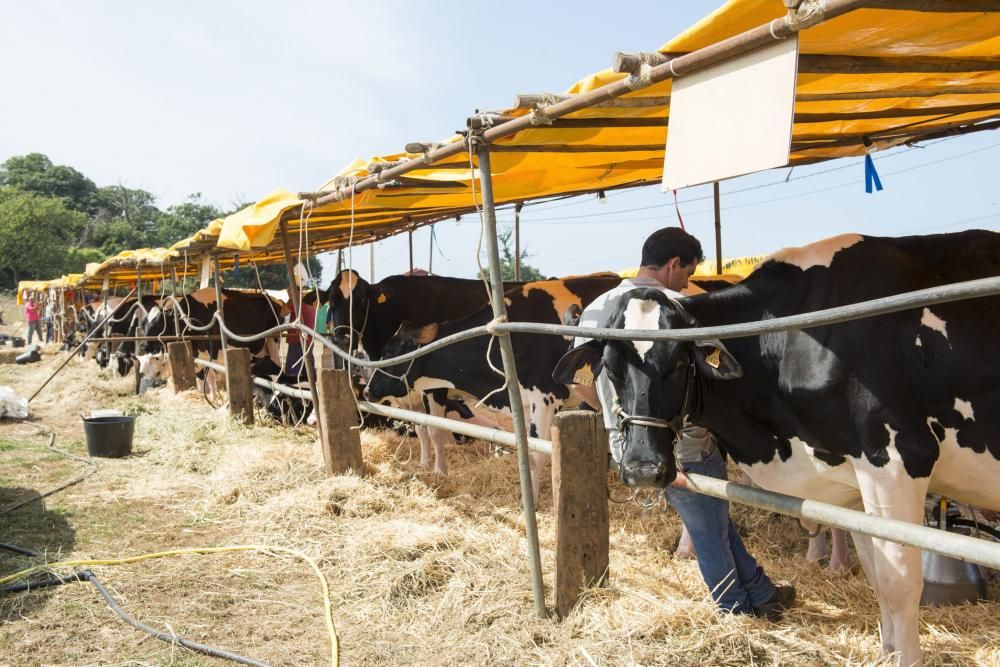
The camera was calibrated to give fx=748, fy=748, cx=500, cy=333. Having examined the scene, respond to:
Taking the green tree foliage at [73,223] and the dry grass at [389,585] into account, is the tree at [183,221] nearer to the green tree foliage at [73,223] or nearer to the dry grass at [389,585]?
the green tree foliage at [73,223]

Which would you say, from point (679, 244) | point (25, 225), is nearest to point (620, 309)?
point (679, 244)

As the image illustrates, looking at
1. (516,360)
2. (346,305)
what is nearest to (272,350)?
(346,305)

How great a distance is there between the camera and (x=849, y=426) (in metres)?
2.77

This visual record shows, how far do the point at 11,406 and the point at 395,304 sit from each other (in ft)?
20.3

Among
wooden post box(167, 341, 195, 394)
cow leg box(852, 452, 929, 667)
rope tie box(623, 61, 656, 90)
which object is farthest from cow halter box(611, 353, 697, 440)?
wooden post box(167, 341, 195, 394)

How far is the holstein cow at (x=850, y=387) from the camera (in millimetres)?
2682

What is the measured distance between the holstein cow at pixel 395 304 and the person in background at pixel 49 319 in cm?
2341

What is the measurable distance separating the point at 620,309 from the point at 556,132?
1081 mm

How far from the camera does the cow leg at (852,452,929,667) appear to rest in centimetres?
268

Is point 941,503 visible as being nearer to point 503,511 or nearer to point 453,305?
point 503,511

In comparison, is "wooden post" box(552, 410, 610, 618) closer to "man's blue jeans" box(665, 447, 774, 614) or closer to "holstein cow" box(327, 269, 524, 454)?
"man's blue jeans" box(665, 447, 774, 614)

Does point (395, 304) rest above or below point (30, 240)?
below

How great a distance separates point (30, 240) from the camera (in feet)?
148

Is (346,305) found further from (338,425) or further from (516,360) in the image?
(516,360)
